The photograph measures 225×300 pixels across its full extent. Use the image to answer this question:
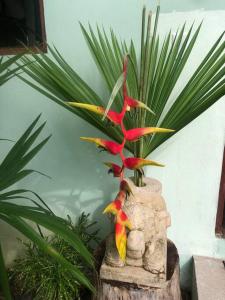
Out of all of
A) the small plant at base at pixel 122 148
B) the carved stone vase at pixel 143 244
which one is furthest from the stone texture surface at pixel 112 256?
the small plant at base at pixel 122 148

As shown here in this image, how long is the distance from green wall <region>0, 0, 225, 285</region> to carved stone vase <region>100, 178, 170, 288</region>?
34 centimetres

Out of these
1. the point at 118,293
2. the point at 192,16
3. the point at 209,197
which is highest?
the point at 192,16

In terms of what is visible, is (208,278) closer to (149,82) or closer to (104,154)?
(104,154)

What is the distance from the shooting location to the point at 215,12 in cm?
117

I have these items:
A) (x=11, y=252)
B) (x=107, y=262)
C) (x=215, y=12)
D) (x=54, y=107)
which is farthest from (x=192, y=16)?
(x=11, y=252)

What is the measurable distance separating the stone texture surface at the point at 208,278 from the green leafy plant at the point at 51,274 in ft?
1.45

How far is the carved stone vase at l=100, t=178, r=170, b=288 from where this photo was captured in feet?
3.24

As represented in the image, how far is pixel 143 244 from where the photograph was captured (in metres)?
0.99

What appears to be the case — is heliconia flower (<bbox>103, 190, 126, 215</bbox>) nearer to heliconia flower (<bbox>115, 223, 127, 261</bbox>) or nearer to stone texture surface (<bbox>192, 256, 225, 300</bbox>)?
heliconia flower (<bbox>115, 223, 127, 261</bbox>)

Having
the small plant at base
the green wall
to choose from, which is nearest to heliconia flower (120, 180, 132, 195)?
the small plant at base

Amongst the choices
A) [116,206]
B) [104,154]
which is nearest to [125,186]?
[116,206]

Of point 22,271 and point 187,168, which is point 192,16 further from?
point 22,271

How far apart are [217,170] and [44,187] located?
85 centimetres

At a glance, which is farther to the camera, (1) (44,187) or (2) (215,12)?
(1) (44,187)
